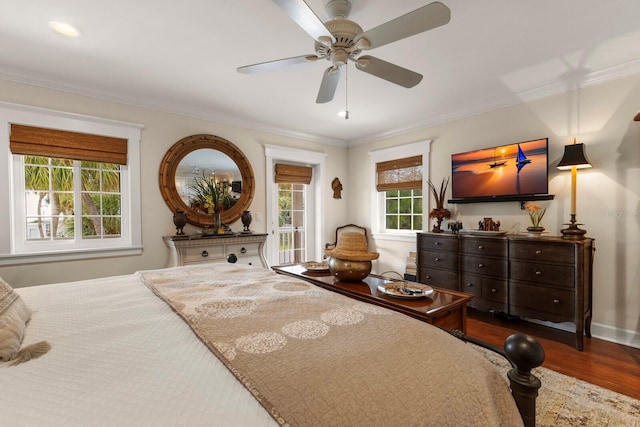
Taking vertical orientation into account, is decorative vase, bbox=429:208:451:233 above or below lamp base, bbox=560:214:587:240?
above

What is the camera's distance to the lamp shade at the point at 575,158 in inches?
103

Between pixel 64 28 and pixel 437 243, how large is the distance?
12.6 feet

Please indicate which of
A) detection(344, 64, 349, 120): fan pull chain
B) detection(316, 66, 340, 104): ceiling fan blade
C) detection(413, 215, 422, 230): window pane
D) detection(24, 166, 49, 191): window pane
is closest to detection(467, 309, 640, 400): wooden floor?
detection(413, 215, 422, 230): window pane

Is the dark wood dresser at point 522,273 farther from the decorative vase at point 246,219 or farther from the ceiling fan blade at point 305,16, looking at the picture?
the ceiling fan blade at point 305,16

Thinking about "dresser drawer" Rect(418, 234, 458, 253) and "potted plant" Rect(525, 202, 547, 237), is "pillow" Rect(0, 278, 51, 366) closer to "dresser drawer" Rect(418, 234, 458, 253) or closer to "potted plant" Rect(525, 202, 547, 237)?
"dresser drawer" Rect(418, 234, 458, 253)

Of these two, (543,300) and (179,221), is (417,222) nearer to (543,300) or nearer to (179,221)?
(543,300)

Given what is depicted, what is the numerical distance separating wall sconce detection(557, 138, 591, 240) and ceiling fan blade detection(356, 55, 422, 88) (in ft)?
5.91

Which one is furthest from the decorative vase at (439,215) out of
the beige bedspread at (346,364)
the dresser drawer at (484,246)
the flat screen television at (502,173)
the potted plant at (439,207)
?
the beige bedspread at (346,364)

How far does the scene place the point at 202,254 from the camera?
3332 millimetres

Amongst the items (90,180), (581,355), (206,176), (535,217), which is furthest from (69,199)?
(581,355)

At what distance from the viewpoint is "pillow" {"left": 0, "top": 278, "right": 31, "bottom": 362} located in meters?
→ 0.83

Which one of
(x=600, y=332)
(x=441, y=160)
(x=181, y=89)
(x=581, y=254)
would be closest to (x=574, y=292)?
(x=581, y=254)

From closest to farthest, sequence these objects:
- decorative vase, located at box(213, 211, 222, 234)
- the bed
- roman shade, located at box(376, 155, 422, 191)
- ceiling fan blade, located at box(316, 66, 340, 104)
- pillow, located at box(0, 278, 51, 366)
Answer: the bed < pillow, located at box(0, 278, 51, 366) < ceiling fan blade, located at box(316, 66, 340, 104) < decorative vase, located at box(213, 211, 222, 234) < roman shade, located at box(376, 155, 422, 191)

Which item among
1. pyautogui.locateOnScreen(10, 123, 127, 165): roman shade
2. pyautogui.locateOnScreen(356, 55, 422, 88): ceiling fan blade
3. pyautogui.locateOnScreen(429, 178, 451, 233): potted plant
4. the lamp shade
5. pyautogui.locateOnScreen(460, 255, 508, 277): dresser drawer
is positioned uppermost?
pyautogui.locateOnScreen(356, 55, 422, 88): ceiling fan blade
